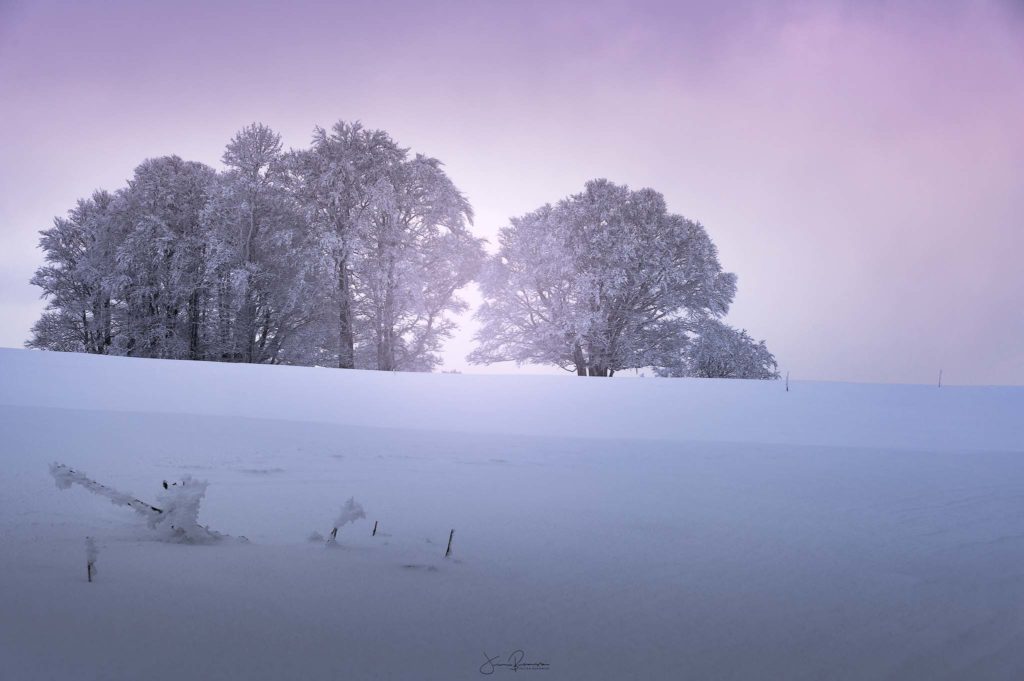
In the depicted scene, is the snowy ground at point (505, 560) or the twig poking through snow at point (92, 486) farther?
the twig poking through snow at point (92, 486)

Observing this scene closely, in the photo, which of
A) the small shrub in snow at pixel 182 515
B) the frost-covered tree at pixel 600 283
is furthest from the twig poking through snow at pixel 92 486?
the frost-covered tree at pixel 600 283

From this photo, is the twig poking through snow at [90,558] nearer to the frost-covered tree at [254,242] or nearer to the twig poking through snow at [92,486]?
the twig poking through snow at [92,486]

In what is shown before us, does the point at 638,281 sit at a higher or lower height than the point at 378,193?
lower

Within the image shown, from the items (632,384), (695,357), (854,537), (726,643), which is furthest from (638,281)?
(726,643)

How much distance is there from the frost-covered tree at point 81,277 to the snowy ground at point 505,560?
15.2 metres

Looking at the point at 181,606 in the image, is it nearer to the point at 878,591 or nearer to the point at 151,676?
the point at 151,676

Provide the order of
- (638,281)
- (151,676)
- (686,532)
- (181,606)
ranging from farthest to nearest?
1. (638,281)
2. (686,532)
3. (181,606)
4. (151,676)

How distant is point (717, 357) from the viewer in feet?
64.1

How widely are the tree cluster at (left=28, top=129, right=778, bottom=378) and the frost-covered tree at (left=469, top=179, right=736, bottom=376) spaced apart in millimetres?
57

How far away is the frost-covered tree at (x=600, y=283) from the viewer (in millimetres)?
18922

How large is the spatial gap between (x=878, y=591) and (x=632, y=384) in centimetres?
799

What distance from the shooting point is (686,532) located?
2906 mm

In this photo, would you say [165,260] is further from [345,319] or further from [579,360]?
[579,360]

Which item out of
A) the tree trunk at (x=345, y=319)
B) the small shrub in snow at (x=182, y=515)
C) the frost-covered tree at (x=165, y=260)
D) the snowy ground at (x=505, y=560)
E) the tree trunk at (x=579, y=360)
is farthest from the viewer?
the tree trunk at (x=579, y=360)
